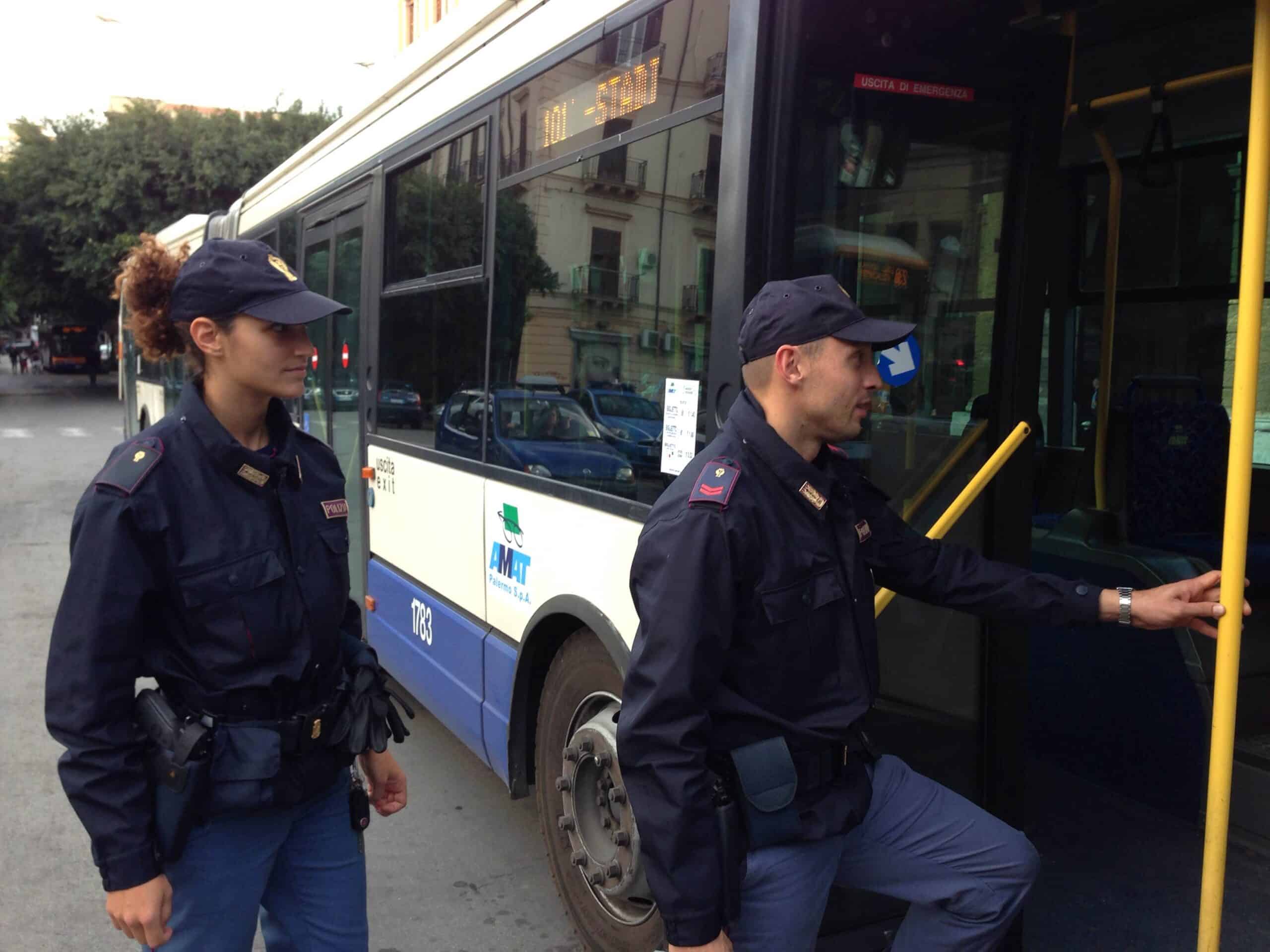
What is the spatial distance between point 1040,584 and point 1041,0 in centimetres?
150

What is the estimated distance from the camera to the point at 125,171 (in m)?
31.5

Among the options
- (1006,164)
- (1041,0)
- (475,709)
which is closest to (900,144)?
(1006,164)

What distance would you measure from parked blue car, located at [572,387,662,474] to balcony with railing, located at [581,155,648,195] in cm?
→ 55

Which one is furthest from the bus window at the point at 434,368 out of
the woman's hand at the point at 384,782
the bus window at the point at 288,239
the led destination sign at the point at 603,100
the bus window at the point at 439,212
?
the bus window at the point at 288,239

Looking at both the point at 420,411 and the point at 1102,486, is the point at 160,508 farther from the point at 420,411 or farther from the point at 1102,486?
the point at 1102,486

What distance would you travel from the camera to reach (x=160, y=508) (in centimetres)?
190

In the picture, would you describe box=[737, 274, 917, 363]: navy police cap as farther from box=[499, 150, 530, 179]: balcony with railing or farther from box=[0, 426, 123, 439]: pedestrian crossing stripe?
box=[0, 426, 123, 439]: pedestrian crossing stripe

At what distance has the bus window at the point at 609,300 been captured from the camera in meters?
2.77

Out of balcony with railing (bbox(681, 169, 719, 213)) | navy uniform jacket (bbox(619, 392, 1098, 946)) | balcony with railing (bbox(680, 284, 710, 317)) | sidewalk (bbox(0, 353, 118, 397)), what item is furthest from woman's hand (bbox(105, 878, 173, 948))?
sidewalk (bbox(0, 353, 118, 397))

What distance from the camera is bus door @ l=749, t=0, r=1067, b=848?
2551mm

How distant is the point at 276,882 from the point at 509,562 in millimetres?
1735

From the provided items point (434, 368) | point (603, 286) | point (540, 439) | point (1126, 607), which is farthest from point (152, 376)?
point (1126, 607)

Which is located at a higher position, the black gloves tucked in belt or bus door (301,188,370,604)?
bus door (301,188,370,604)

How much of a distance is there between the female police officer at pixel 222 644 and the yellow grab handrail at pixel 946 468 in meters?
1.40
